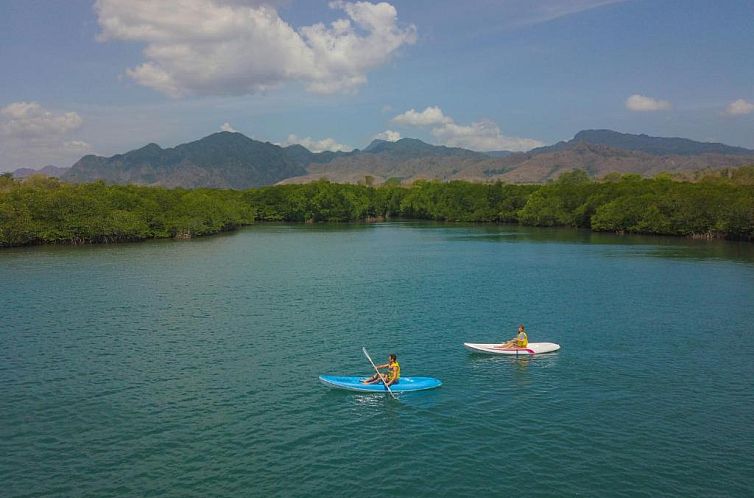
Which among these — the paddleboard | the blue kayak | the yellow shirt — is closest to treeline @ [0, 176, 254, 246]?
the blue kayak

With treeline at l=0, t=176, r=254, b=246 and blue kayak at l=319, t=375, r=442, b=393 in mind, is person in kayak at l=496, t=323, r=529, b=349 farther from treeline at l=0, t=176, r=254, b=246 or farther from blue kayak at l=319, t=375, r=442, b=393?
treeline at l=0, t=176, r=254, b=246

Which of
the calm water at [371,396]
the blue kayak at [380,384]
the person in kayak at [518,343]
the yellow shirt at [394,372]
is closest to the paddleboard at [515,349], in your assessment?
the person in kayak at [518,343]

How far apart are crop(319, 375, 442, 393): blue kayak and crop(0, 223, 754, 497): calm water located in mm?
537

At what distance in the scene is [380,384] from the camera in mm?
32562

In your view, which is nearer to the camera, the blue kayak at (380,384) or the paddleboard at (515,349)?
the blue kayak at (380,384)

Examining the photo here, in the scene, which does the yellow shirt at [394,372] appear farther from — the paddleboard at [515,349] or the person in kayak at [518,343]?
the person in kayak at [518,343]

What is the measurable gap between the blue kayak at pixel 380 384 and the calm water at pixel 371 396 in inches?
21.2

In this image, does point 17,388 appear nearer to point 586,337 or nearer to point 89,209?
point 586,337

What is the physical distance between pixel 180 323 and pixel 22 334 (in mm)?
12443

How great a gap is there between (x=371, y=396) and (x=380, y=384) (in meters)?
0.90

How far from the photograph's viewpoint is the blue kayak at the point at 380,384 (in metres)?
32.4

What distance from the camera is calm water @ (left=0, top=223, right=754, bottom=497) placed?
77.4 ft

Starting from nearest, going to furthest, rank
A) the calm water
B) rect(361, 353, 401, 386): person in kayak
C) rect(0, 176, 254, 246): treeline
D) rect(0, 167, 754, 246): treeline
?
the calm water, rect(361, 353, 401, 386): person in kayak, rect(0, 176, 254, 246): treeline, rect(0, 167, 754, 246): treeline

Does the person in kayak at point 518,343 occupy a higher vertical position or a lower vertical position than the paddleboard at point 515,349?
higher
